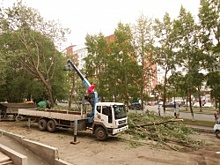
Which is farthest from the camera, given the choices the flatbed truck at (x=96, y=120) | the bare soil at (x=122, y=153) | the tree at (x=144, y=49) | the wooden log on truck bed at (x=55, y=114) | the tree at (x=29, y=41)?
the tree at (x=144, y=49)

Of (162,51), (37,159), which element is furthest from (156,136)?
(162,51)

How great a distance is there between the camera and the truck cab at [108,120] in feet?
46.0

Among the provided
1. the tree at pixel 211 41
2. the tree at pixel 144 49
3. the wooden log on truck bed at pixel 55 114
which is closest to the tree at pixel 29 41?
the wooden log on truck bed at pixel 55 114

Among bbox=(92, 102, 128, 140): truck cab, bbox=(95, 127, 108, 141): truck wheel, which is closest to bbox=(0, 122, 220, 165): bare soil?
bbox=(95, 127, 108, 141): truck wheel

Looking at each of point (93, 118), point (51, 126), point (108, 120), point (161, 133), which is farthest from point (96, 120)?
point (161, 133)

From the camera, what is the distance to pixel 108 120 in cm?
1412

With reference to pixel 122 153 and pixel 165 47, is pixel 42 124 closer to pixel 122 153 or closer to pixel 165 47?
pixel 122 153

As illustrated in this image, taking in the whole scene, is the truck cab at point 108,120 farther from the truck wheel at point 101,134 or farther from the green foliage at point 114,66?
the green foliage at point 114,66

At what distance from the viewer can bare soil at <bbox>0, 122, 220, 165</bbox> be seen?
33.9 ft

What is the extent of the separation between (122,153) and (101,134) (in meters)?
2.97

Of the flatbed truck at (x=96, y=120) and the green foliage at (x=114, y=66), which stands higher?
the green foliage at (x=114, y=66)

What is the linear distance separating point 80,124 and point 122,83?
1366cm

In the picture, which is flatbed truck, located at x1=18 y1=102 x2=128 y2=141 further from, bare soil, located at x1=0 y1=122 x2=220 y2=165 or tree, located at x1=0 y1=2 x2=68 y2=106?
tree, located at x1=0 y1=2 x2=68 y2=106

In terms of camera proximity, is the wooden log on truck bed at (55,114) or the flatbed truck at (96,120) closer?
the flatbed truck at (96,120)
